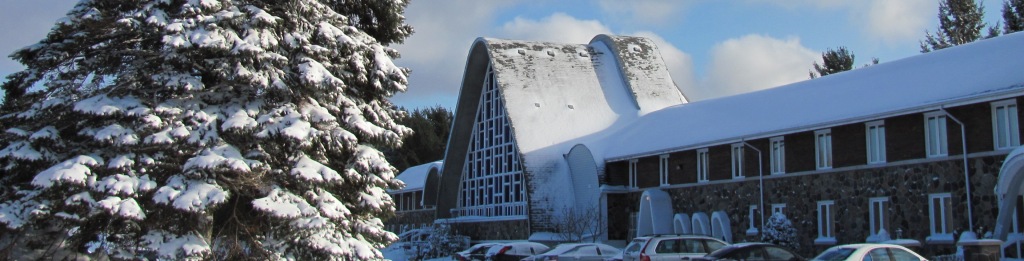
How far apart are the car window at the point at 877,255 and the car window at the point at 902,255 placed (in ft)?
0.67

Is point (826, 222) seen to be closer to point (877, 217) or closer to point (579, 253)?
point (877, 217)

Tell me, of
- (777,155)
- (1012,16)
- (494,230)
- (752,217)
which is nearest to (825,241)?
(777,155)

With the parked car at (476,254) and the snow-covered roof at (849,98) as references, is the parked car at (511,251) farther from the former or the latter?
the snow-covered roof at (849,98)

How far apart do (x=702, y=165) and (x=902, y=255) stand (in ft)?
47.8

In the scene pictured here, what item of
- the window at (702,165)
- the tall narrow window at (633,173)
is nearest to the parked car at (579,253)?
the window at (702,165)

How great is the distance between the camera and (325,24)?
17.1 meters

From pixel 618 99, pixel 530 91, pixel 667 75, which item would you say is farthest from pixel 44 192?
pixel 667 75

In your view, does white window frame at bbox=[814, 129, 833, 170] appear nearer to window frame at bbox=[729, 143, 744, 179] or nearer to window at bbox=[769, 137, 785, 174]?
window at bbox=[769, 137, 785, 174]

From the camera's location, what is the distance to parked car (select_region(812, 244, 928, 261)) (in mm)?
17328

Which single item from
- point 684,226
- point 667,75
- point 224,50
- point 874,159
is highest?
point 667,75

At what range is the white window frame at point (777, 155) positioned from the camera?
28625 millimetres

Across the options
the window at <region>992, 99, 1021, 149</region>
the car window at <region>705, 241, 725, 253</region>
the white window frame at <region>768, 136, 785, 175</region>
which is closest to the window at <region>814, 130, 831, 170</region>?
the white window frame at <region>768, 136, 785, 175</region>

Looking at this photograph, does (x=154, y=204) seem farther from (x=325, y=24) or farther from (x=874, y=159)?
(x=874, y=159)

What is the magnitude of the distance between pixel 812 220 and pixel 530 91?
58.7ft
